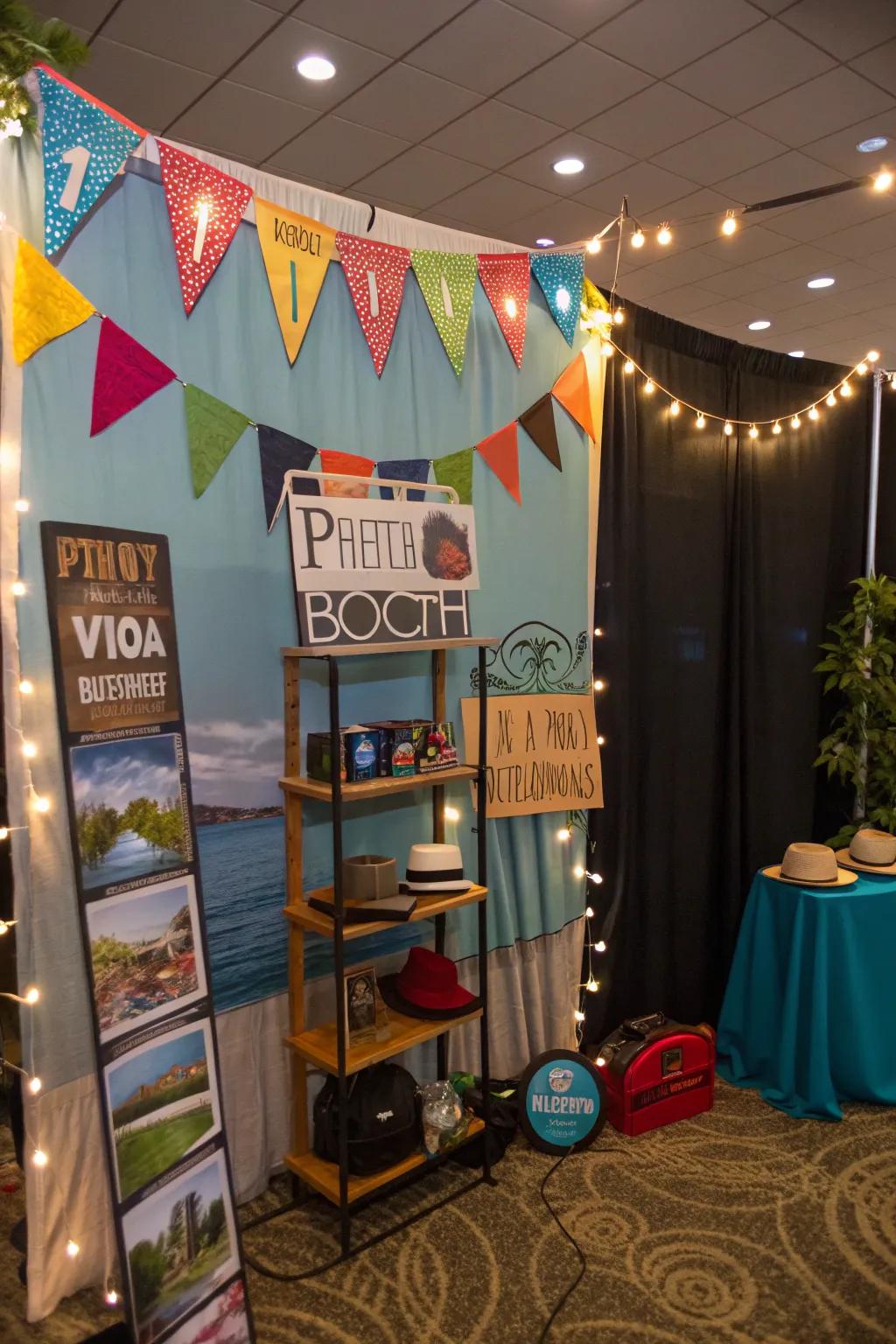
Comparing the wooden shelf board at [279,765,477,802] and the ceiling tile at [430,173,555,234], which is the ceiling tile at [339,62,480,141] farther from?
the wooden shelf board at [279,765,477,802]

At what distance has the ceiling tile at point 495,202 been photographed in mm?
4773

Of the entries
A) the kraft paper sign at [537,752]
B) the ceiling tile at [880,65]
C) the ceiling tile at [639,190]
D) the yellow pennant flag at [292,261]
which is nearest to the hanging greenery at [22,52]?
the yellow pennant flag at [292,261]

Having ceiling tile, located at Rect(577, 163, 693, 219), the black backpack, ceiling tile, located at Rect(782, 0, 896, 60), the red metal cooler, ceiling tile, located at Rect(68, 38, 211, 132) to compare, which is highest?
ceiling tile, located at Rect(68, 38, 211, 132)

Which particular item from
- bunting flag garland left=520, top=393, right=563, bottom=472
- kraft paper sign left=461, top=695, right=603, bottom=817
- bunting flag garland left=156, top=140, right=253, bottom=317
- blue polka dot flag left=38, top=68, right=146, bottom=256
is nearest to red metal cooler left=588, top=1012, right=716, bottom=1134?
kraft paper sign left=461, top=695, right=603, bottom=817

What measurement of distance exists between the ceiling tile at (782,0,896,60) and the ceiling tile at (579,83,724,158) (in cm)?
56

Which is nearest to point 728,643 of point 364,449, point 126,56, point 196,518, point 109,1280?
point 364,449

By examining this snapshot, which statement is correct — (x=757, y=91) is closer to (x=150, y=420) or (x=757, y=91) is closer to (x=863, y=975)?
(x=150, y=420)

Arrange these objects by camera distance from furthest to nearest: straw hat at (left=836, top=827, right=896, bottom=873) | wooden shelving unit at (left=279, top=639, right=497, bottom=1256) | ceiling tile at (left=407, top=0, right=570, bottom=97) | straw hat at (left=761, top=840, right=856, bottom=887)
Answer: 1. ceiling tile at (left=407, top=0, right=570, bottom=97)
2. straw hat at (left=836, top=827, right=896, bottom=873)
3. straw hat at (left=761, top=840, right=856, bottom=887)
4. wooden shelving unit at (left=279, top=639, right=497, bottom=1256)

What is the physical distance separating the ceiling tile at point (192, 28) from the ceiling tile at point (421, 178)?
42.4 inches

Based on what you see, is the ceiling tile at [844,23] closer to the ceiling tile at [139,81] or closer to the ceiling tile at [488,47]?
the ceiling tile at [488,47]

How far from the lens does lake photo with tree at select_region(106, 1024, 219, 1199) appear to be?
1.81m

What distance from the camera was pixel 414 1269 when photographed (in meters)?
2.09

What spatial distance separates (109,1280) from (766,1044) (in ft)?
6.60

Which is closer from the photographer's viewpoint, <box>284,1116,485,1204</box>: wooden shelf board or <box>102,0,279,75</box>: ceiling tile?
<box>284,1116,485,1204</box>: wooden shelf board
